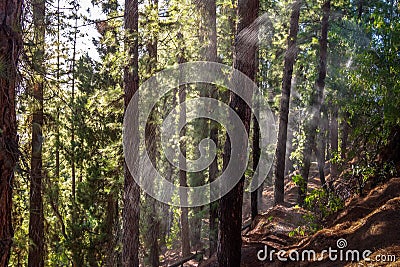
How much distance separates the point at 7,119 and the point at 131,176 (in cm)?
706

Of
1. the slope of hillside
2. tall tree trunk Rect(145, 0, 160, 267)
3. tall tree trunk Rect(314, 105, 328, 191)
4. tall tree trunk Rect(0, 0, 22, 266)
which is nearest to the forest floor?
the slope of hillside

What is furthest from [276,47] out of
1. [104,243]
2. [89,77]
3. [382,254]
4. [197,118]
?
[382,254]

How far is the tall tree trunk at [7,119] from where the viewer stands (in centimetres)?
511

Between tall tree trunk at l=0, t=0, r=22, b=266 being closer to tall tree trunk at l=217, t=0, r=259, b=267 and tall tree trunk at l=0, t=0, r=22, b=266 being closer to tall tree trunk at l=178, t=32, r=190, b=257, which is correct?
tall tree trunk at l=217, t=0, r=259, b=267

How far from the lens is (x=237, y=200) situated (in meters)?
8.72

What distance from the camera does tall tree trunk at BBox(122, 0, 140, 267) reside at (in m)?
11.6

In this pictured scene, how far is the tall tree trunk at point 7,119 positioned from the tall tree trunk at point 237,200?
4.52 metres

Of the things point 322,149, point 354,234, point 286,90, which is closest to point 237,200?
point 354,234

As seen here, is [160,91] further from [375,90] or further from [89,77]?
[375,90]

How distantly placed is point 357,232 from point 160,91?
7.56 metres

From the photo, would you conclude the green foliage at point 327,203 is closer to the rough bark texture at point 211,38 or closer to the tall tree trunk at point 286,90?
the rough bark texture at point 211,38

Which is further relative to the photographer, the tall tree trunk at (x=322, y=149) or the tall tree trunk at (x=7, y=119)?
the tall tree trunk at (x=322, y=149)

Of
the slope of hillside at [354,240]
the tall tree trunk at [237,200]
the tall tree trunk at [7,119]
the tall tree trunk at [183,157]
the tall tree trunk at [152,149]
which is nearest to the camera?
the tall tree trunk at [7,119]

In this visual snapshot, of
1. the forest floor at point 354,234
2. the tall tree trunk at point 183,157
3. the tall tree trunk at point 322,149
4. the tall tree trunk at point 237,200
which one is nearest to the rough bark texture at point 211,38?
the tall tree trunk at point 183,157
